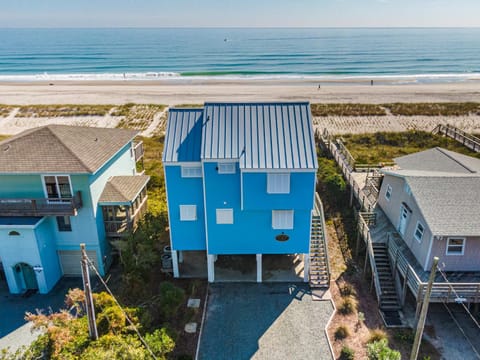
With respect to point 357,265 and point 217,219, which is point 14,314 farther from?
point 357,265

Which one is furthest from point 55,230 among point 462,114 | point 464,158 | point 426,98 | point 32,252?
point 426,98

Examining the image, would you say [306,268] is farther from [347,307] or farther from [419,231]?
[419,231]

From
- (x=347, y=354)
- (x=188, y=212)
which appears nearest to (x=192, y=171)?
(x=188, y=212)

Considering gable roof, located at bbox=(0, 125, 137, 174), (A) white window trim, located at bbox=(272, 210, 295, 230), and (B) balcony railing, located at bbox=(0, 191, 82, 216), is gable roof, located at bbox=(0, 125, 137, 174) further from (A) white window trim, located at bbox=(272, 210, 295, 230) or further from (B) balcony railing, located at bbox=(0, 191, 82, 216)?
(A) white window trim, located at bbox=(272, 210, 295, 230)

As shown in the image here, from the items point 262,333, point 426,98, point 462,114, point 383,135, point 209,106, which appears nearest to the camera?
point 262,333

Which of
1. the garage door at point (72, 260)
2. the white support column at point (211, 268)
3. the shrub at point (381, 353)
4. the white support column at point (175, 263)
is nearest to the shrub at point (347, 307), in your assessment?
the shrub at point (381, 353)

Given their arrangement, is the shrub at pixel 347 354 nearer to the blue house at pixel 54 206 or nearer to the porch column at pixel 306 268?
the porch column at pixel 306 268
